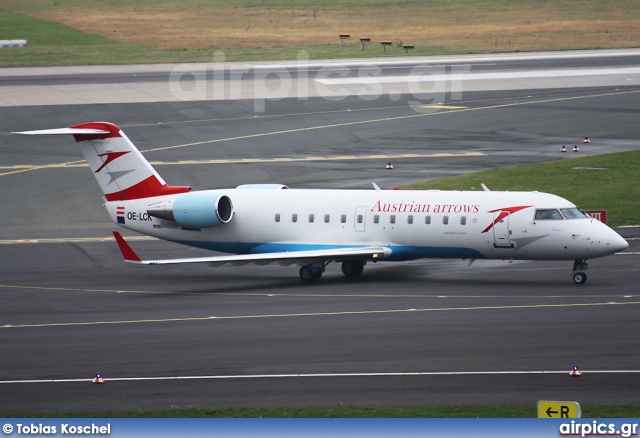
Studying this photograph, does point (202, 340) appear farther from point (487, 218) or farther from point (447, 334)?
point (487, 218)

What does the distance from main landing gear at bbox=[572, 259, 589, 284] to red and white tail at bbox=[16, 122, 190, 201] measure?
13.8 m

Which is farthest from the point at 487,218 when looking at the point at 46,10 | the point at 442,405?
the point at 46,10

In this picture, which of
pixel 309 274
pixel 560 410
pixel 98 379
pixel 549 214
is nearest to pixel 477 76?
pixel 309 274

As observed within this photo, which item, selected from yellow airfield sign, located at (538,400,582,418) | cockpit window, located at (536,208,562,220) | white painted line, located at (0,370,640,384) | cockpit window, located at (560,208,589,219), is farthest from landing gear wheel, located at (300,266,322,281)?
yellow airfield sign, located at (538,400,582,418)

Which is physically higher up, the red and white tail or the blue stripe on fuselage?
the red and white tail

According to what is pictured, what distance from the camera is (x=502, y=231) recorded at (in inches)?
1350

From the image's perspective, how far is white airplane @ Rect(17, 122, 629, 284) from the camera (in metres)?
34.1

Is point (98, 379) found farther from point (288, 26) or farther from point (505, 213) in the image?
point (288, 26)

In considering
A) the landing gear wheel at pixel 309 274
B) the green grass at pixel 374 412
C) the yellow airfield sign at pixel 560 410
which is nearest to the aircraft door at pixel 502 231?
the landing gear wheel at pixel 309 274

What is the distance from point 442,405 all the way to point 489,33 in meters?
99.1

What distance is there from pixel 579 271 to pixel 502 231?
2641mm

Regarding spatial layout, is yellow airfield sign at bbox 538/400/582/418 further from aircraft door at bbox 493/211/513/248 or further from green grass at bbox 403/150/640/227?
green grass at bbox 403/150/640/227

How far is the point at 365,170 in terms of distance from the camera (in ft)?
182

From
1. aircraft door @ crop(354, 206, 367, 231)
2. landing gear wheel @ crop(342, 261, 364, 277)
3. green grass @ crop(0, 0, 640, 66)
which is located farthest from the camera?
green grass @ crop(0, 0, 640, 66)
